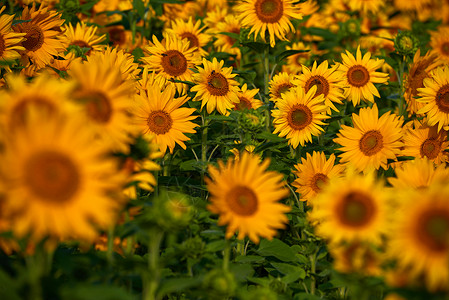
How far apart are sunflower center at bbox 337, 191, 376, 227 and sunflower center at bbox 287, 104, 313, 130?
1.94 metres

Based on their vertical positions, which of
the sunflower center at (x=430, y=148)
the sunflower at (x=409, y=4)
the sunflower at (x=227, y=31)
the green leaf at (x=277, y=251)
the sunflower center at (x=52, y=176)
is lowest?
the sunflower center at (x=52, y=176)

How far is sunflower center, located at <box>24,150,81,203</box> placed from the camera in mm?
2131

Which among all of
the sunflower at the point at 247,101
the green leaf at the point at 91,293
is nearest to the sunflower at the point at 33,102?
the green leaf at the point at 91,293

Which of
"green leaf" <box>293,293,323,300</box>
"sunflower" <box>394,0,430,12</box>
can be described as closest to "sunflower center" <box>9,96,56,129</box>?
"green leaf" <box>293,293,323,300</box>

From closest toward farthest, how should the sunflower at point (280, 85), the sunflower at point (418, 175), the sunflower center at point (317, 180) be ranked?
the sunflower at point (418, 175)
the sunflower center at point (317, 180)
the sunflower at point (280, 85)

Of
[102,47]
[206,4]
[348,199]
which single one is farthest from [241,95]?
[206,4]

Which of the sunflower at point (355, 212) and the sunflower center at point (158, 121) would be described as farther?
the sunflower center at point (158, 121)

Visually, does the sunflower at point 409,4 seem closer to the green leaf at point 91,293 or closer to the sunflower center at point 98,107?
the sunflower center at point 98,107

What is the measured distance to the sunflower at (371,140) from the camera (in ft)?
14.6

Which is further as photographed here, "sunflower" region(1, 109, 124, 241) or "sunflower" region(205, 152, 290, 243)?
"sunflower" region(205, 152, 290, 243)

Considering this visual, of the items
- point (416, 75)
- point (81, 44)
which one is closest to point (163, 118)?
point (81, 44)

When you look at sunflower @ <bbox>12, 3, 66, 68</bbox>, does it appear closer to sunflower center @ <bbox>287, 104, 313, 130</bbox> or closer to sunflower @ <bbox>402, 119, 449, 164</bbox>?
sunflower center @ <bbox>287, 104, 313, 130</bbox>

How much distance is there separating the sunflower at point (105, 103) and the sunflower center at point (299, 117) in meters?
2.15

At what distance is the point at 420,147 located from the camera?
4.93m
